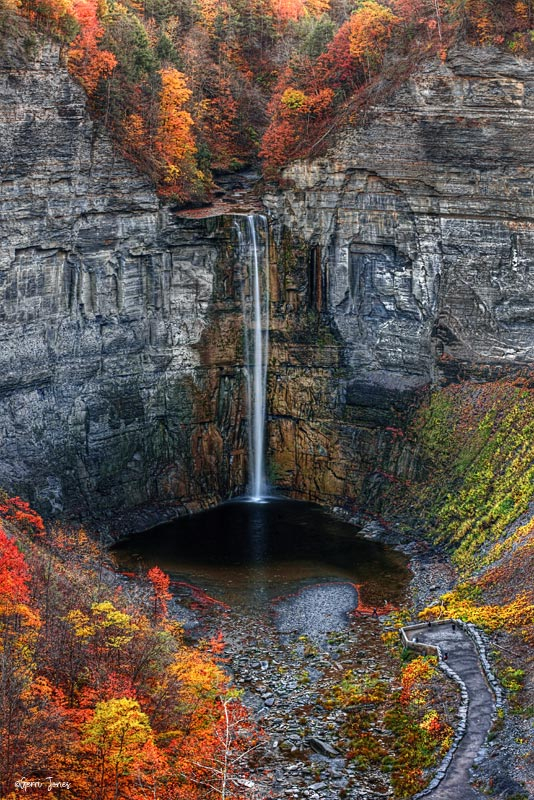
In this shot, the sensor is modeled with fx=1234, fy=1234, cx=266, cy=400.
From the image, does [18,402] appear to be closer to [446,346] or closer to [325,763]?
[446,346]

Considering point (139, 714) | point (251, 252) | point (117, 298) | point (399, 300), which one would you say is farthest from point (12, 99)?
point (139, 714)

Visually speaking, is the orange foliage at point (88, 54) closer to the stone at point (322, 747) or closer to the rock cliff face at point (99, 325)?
the rock cliff face at point (99, 325)

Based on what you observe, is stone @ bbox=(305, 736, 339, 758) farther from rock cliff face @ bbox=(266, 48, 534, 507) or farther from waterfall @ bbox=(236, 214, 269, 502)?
waterfall @ bbox=(236, 214, 269, 502)

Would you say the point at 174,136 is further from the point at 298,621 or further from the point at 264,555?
the point at 298,621

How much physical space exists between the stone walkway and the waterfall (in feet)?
72.5

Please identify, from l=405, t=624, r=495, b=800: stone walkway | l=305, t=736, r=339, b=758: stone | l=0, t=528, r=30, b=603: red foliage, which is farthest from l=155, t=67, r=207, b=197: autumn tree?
l=305, t=736, r=339, b=758: stone

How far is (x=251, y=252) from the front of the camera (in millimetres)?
66625

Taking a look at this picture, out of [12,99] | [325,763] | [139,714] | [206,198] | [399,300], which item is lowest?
[325,763]

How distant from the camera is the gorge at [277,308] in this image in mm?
58500

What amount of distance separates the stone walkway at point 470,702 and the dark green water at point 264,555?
6.82m

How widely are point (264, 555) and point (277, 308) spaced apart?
15153 mm

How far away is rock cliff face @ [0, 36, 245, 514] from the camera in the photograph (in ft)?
189

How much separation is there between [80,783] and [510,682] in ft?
49.0

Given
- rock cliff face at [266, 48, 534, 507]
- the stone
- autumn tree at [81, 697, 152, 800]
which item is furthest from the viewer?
rock cliff face at [266, 48, 534, 507]
